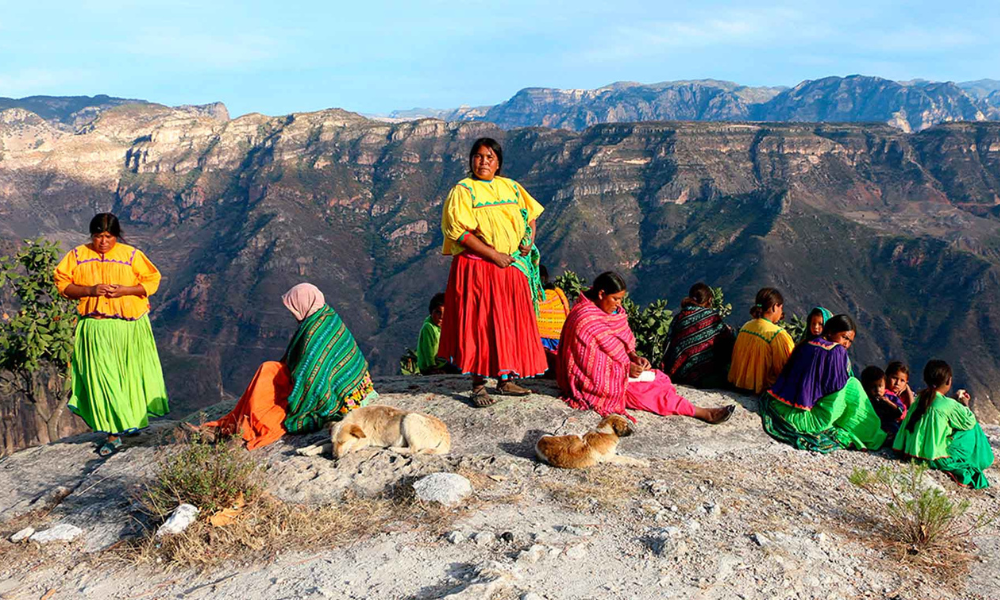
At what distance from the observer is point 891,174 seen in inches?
5561

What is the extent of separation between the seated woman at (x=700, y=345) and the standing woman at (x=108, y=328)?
5.00 m

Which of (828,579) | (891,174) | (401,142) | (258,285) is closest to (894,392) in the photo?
(828,579)

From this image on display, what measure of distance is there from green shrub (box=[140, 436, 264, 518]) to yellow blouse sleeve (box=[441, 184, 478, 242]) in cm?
235

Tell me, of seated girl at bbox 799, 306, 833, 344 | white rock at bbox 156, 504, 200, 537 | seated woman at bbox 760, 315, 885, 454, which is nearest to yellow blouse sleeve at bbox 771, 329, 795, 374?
seated girl at bbox 799, 306, 833, 344

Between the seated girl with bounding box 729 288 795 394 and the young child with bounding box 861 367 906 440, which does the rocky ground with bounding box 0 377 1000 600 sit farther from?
the seated girl with bounding box 729 288 795 394

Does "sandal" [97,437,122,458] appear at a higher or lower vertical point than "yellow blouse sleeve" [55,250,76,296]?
lower

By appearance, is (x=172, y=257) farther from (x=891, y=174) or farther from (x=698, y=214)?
(x=891, y=174)

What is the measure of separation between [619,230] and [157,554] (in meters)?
125

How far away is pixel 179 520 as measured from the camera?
13.0 ft

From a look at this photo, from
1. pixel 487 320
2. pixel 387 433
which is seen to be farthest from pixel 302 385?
pixel 487 320

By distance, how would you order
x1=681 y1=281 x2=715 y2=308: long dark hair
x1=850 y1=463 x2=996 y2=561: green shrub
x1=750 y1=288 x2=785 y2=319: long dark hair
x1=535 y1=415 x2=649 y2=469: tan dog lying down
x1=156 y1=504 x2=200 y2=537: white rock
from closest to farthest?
x1=156 y1=504 x2=200 y2=537: white rock
x1=850 y1=463 x2=996 y2=561: green shrub
x1=535 y1=415 x2=649 y2=469: tan dog lying down
x1=750 y1=288 x2=785 y2=319: long dark hair
x1=681 y1=281 x2=715 y2=308: long dark hair

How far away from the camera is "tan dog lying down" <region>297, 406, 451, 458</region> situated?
4.96 metres

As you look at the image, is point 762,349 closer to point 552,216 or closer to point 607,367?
point 607,367

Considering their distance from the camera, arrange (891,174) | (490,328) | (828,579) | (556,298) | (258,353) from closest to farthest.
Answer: (828,579) → (490,328) → (556,298) → (258,353) → (891,174)
